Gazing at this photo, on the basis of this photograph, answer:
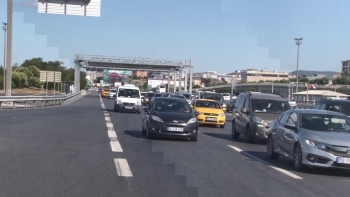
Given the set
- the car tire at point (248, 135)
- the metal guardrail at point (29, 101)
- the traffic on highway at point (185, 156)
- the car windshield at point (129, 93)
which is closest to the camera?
the traffic on highway at point (185, 156)

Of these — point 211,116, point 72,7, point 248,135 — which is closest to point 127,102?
point 211,116

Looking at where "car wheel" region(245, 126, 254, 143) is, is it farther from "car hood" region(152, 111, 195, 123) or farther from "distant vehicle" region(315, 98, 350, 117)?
"distant vehicle" region(315, 98, 350, 117)

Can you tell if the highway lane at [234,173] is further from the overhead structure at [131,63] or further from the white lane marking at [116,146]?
the overhead structure at [131,63]

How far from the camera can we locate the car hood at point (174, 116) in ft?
62.8

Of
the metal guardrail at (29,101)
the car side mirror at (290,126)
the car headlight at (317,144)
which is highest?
the car side mirror at (290,126)

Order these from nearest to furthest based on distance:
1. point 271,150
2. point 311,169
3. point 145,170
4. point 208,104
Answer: point 145,170
point 311,169
point 271,150
point 208,104

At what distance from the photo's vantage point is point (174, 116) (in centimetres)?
1942

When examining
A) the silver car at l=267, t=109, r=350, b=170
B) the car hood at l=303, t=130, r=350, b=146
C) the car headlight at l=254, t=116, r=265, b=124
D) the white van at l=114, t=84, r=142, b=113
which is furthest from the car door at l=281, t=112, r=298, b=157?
the white van at l=114, t=84, r=142, b=113

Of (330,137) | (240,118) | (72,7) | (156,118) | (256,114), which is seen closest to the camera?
(330,137)

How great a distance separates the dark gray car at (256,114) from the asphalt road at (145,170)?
113 centimetres

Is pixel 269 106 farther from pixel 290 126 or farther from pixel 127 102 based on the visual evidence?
pixel 127 102

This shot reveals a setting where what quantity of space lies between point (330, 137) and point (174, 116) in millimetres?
7428

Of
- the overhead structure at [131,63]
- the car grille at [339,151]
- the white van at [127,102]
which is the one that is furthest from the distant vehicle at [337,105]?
the overhead structure at [131,63]

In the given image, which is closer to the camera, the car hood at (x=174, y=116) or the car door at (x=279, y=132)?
the car door at (x=279, y=132)
